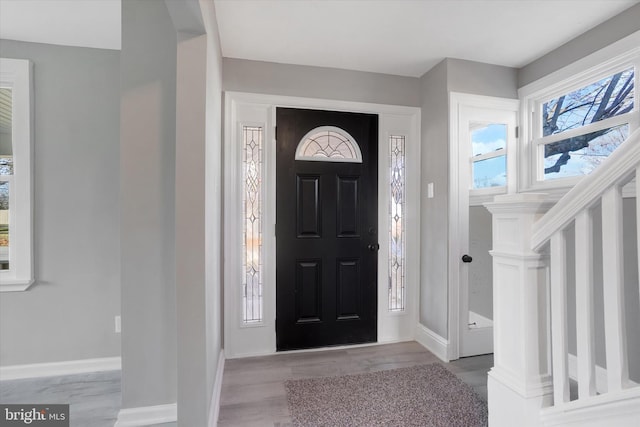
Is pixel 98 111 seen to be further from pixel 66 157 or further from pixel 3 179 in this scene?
pixel 3 179

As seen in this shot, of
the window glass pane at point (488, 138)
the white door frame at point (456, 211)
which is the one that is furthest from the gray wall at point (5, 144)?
the window glass pane at point (488, 138)

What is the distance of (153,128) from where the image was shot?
1.71 meters

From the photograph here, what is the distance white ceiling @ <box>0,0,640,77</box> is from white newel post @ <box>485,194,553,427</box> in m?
1.47

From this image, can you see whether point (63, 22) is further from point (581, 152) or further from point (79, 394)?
point (581, 152)

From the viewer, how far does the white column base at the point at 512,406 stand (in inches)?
44.7

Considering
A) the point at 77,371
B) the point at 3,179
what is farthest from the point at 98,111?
the point at 77,371

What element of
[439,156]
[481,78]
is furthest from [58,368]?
[481,78]

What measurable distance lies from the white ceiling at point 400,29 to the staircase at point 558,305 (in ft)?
4.75

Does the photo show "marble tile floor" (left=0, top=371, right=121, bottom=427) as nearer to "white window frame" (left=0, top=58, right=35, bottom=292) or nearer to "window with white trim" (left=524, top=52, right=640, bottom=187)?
"white window frame" (left=0, top=58, right=35, bottom=292)

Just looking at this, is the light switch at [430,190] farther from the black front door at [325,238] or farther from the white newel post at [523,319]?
the white newel post at [523,319]

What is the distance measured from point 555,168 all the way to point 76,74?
382 cm

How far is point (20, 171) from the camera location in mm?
2234

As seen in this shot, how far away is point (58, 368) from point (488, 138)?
12.7 ft

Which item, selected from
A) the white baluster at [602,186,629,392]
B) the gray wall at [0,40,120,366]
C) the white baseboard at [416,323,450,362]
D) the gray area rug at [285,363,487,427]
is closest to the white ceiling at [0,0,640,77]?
the gray wall at [0,40,120,366]
